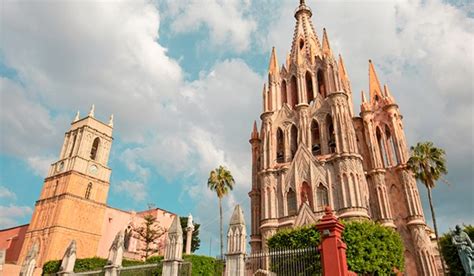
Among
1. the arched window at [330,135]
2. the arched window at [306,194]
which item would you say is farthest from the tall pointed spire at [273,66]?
the arched window at [306,194]

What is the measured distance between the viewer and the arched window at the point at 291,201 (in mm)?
31422

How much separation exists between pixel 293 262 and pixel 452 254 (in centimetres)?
1227

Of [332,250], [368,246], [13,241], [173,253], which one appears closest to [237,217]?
[173,253]

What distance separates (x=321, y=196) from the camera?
102 feet

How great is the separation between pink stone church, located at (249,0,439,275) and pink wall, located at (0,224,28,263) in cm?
3084

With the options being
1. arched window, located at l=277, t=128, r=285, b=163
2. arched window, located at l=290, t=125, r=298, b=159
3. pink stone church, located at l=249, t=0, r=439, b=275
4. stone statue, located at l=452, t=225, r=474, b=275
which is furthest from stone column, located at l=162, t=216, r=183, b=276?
arched window, located at l=290, t=125, r=298, b=159

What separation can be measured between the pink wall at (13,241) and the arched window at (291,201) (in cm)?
3459

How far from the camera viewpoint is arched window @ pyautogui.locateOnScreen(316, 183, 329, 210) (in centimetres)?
3051

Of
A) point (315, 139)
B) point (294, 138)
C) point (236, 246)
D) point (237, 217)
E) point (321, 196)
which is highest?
point (315, 139)

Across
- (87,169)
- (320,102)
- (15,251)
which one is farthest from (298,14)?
(15,251)

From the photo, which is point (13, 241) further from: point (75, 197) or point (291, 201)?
point (291, 201)

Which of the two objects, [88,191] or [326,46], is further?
[88,191]

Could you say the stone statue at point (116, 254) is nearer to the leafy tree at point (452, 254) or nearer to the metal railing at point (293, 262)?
the metal railing at point (293, 262)

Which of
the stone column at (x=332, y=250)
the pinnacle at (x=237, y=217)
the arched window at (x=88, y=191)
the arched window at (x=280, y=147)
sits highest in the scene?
the arched window at (x=280, y=147)
